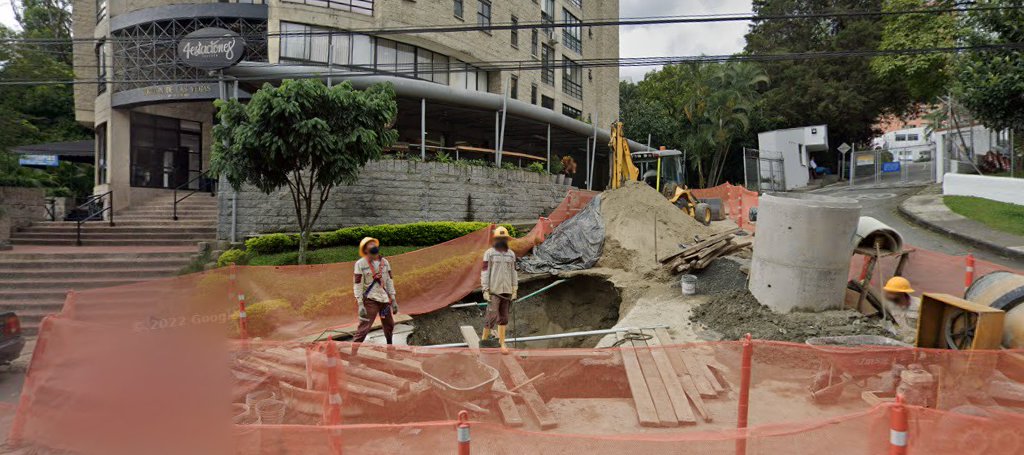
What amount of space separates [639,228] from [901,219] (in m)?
10.8

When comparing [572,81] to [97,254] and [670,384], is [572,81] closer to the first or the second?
[97,254]

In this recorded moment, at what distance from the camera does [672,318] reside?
934cm

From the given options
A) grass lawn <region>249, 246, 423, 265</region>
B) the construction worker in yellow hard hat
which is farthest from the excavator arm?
the construction worker in yellow hard hat

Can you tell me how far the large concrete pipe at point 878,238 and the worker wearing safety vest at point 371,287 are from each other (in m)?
7.49

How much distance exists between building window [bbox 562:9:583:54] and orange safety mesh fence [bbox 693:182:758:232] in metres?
12.6

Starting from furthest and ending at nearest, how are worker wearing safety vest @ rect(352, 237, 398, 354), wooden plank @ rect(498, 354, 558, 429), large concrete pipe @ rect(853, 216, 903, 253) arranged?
large concrete pipe @ rect(853, 216, 903, 253) < worker wearing safety vest @ rect(352, 237, 398, 354) < wooden plank @ rect(498, 354, 558, 429)

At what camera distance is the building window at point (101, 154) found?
21.1 meters

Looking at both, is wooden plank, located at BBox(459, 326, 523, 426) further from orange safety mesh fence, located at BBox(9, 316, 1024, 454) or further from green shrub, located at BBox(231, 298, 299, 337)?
green shrub, located at BBox(231, 298, 299, 337)

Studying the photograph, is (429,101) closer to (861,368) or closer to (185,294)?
(185,294)

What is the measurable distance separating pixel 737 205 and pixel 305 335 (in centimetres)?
1897

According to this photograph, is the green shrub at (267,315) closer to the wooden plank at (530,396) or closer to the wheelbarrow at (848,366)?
the wooden plank at (530,396)

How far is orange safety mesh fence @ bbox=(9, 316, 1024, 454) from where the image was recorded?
13.0ft

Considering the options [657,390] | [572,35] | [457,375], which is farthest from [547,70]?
[457,375]

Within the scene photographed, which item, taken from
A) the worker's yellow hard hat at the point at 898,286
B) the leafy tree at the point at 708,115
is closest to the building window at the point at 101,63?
the worker's yellow hard hat at the point at 898,286
